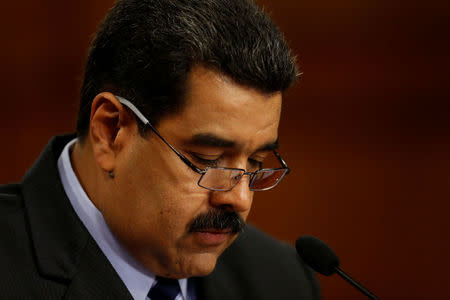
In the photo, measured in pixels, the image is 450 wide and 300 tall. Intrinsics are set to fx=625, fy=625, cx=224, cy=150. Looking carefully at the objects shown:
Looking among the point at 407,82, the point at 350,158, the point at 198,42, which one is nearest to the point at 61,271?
the point at 198,42

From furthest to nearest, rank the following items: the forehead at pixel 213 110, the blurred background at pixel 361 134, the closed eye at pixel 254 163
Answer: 1. the blurred background at pixel 361 134
2. the closed eye at pixel 254 163
3. the forehead at pixel 213 110

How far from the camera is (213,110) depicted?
3.72 feet

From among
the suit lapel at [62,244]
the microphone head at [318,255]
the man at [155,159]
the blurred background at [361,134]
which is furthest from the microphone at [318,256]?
the blurred background at [361,134]

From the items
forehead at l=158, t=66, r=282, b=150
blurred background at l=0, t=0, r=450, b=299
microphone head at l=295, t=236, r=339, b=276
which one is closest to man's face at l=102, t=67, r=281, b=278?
forehead at l=158, t=66, r=282, b=150

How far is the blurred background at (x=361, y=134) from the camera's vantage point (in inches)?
88.0

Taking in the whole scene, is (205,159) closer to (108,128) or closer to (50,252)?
(108,128)

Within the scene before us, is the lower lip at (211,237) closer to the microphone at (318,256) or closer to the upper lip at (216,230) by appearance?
the upper lip at (216,230)

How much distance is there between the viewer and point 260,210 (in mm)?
2336

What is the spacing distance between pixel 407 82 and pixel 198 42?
1.37 m

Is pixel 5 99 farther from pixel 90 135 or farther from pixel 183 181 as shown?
pixel 183 181

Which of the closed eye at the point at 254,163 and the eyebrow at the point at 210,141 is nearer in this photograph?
the eyebrow at the point at 210,141

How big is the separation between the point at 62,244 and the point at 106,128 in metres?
0.25

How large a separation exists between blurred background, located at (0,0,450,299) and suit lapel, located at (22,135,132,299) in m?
0.97

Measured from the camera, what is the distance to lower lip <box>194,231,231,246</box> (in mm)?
1199
